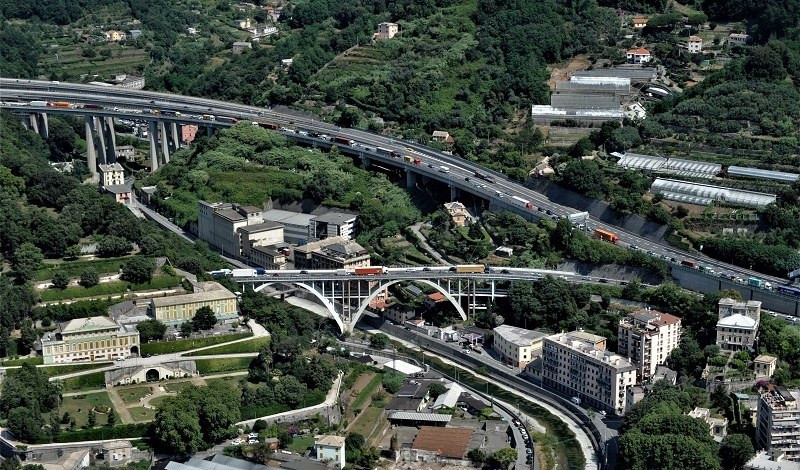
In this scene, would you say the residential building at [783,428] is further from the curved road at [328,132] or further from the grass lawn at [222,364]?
the grass lawn at [222,364]

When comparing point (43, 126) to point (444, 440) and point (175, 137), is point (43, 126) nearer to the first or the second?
point (175, 137)

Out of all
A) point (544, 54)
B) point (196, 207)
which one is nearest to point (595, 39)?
point (544, 54)

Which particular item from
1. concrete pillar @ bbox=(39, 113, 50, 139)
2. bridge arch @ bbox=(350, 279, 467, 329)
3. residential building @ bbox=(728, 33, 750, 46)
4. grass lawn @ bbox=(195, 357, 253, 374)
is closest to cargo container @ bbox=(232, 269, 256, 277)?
bridge arch @ bbox=(350, 279, 467, 329)

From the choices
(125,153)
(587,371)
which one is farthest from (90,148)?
(587,371)

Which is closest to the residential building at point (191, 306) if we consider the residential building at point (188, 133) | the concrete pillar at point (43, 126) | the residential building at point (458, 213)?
the residential building at point (458, 213)

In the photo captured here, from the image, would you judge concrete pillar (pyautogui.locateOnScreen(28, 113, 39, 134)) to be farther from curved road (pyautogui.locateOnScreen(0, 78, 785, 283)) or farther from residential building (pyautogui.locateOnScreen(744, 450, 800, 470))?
residential building (pyautogui.locateOnScreen(744, 450, 800, 470))

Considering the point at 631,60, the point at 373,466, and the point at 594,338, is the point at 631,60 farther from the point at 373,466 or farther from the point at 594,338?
the point at 373,466
